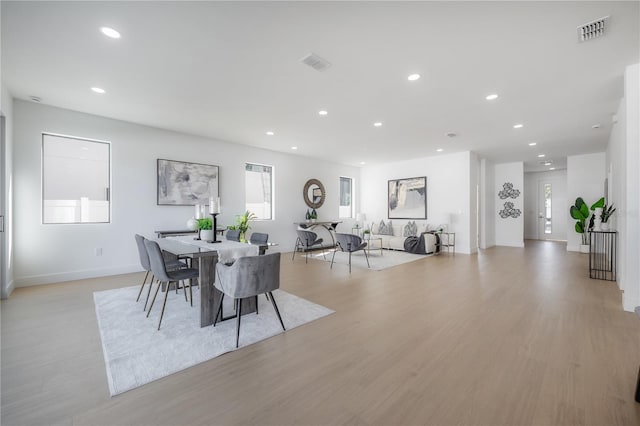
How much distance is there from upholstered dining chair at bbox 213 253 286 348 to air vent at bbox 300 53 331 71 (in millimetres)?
2052

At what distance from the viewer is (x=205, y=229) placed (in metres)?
3.62

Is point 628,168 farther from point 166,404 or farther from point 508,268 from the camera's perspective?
point 166,404

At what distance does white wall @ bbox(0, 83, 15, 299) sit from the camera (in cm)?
359

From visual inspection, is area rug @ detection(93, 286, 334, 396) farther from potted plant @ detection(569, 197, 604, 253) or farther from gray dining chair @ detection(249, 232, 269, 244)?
potted plant @ detection(569, 197, 604, 253)

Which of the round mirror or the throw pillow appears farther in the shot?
the throw pillow

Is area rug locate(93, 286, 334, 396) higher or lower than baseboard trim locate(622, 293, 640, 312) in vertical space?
lower

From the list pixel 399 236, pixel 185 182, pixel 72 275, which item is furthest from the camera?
pixel 399 236

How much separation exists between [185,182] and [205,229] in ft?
8.27

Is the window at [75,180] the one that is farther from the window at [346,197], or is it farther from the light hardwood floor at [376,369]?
the window at [346,197]

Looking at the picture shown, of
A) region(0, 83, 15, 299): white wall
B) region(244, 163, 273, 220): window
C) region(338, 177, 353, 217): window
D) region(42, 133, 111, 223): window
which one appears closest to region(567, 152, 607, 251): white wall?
region(338, 177, 353, 217): window

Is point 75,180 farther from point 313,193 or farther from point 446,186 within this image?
point 446,186

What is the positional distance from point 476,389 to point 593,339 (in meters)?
1.60

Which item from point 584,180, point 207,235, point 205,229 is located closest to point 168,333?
point 207,235

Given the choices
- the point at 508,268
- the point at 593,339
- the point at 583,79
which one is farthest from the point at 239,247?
the point at 508,268
